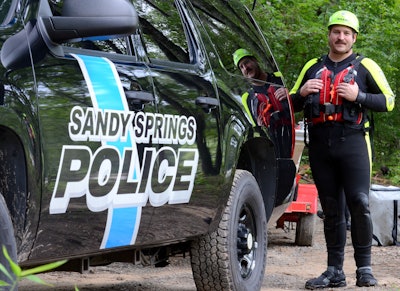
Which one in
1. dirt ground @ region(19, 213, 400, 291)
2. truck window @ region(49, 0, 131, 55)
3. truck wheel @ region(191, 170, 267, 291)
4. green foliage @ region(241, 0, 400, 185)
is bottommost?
dirt ground @ region(19, 213, 400, 291)

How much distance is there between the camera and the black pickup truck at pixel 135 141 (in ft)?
12.1

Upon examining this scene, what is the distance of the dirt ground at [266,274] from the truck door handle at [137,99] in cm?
156

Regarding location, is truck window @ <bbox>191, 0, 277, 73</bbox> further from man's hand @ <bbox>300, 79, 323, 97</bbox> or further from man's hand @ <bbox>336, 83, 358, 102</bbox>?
man's hand @ <bbox>336, 83, 358, 102</bbox>

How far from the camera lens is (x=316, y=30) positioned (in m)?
Result: 12.0

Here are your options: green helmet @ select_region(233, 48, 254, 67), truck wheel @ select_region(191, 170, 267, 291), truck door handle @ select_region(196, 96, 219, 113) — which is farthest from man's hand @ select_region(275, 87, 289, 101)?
truck door handle @ select_region(196, 96, 219, 113)

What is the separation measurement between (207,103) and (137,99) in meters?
0.89

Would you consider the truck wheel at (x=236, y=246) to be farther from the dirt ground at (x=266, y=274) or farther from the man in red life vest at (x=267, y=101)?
the dirt ground at (x=266, y=274)

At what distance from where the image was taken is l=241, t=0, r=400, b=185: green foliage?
1197cm

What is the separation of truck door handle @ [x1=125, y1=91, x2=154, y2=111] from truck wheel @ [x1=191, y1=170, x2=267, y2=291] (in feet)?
4.04

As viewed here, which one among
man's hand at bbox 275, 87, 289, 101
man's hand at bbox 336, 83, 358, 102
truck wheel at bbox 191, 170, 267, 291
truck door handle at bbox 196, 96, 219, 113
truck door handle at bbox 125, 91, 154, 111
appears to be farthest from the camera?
man's hand at bbox 336, 83, 358, 102

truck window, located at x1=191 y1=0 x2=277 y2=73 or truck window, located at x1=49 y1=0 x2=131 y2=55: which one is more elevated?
truck window, located at x1=191 y1=0 x2=277 y2=73

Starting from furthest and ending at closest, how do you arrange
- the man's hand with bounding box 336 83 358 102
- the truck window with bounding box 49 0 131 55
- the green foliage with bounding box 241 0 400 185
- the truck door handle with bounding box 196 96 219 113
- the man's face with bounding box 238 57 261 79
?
the green foliage with bounding box 241 0 400 185 < the man's hand with bounding box 336 83 358 102 < the man's face with bounding box 238 57 261 79 < the truck door handle with bounding box 196 96 219 113 < the truck window with bounding box 49 0 131 55

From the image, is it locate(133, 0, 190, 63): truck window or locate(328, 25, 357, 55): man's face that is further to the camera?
locate(328, 25, 357, 55): man's face

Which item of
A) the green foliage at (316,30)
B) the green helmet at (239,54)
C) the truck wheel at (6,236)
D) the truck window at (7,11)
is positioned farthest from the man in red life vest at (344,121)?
the green foliage at (316,30)
